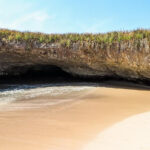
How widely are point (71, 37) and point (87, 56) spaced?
2.68 feet

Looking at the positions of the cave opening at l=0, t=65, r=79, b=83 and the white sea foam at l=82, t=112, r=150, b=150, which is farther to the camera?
the cave opening at l=0, t=65, r=79, b=83

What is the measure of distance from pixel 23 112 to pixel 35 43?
160 inches

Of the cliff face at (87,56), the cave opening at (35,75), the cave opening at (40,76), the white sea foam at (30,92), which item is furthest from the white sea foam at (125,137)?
the cave opening at (35,75)

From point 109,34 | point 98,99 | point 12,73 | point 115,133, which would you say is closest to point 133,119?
point 115,133

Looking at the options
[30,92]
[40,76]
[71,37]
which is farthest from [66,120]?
[40,76]

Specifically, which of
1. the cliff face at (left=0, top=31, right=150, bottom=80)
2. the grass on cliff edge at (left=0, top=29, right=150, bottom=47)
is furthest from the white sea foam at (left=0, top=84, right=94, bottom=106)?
the grass on cliff edge at (left=0, top=29, right=150, bottom=47)

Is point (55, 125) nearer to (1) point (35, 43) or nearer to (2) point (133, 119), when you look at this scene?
(2) point (133, 119)

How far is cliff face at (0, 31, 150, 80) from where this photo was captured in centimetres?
718

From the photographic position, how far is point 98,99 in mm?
5598

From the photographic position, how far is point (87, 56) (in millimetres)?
7816

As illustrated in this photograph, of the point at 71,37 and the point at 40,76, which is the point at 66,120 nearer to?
the point at 71,37

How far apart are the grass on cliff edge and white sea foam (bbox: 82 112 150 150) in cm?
401

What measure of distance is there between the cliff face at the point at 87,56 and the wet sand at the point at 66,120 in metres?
1.59

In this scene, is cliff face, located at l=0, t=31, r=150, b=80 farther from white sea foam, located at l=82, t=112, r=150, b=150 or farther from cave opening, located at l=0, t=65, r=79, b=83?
white sea foam, located at l=82, t=112, r=150, b=150
